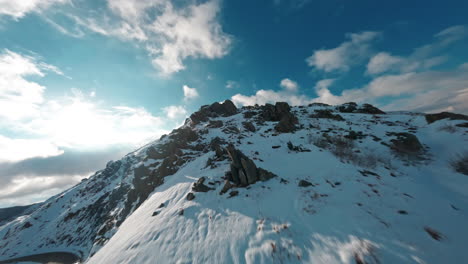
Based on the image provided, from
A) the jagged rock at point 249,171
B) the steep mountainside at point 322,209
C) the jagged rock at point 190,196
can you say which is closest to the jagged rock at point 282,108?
the steep mountainside at point 322,209

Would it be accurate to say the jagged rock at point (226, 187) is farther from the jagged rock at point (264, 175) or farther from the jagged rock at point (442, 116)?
the jagged rock at point (442, 116)

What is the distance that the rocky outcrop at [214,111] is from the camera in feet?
182

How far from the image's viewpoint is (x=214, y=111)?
212 feet

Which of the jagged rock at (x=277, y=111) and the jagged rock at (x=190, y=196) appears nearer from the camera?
the jagged rock at (x=190, y=196)

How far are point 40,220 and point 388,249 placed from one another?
11689cm

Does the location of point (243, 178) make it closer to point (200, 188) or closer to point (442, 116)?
point (200, 188)

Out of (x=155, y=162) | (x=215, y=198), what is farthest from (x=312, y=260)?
(x=155, y=162)

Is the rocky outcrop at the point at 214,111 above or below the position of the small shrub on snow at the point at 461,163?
above

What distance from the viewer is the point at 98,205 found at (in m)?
46.4

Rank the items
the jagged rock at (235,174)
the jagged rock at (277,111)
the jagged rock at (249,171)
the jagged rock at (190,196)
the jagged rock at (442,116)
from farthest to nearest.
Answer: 1. the jagged rock at (277,111)
2. the jagged rock at (442,116)
3. the jagged rock at (235,174)
4. the jagged rock at (249,171)
5. the jagged rock at (190,196)

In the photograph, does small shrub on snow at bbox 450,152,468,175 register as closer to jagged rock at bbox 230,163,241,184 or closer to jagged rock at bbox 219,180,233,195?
jagged rock at bbox 230,163,241,184

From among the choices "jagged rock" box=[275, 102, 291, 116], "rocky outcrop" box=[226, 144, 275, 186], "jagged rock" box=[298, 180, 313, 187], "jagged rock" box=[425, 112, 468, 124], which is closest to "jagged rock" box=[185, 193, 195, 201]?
"rocky outcrop" box=[226, 144, 275, 186]

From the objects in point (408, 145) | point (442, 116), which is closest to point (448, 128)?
point (408, 145)

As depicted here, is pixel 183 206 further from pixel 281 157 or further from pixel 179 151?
pixel 179 151
